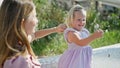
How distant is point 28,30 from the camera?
2289 millimetres

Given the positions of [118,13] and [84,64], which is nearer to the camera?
[84,64]

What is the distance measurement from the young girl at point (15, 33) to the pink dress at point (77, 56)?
130 cm

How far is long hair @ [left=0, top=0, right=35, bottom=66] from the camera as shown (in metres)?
2.22

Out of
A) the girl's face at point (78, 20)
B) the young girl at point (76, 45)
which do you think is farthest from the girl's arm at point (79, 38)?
the girl's face at point (78, 20)

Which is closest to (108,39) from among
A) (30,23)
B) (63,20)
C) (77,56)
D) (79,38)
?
(63,20)

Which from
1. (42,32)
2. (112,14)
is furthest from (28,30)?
(112,14)

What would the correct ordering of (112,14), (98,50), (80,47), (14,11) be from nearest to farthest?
(14,11) → (80,47) → (98,50) → (112,14)

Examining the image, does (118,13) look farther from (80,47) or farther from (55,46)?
(80,47)

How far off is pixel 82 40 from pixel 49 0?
2.49 meters

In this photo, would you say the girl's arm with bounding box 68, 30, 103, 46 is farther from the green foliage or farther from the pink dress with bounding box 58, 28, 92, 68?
the green foliage

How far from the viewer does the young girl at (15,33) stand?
2.22m

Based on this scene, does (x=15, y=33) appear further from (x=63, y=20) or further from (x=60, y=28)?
(x=63, y=20)

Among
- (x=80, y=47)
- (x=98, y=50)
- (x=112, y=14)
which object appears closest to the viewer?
(x=80, y=47)

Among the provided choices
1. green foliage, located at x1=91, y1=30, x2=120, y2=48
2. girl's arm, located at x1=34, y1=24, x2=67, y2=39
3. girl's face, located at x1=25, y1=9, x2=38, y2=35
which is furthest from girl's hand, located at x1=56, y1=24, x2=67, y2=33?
green foliage, located at x1=91, y1=30, x2=120, y2=48
